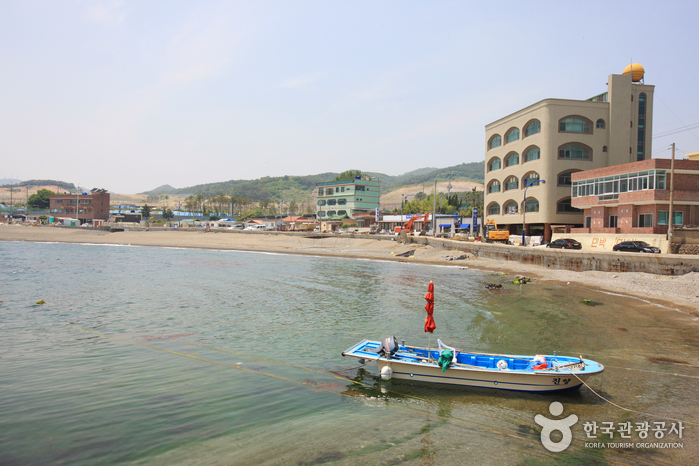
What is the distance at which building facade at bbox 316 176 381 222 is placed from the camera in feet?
424

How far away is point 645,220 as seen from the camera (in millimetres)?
42812

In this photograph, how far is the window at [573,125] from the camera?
60.3 metres

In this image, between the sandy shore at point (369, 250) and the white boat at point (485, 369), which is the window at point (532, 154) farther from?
the white boat at point (485, 369)

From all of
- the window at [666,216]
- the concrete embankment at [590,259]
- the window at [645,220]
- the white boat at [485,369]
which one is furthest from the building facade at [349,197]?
the white boat at [485,369]

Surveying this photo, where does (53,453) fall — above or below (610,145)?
below

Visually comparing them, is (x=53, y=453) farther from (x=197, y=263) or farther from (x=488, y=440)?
(x=197, y=263)

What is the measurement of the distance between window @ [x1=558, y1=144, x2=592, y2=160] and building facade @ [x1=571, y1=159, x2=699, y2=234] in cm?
1132

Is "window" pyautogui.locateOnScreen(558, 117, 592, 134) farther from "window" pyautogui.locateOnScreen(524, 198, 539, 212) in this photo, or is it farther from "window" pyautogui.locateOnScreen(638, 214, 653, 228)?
"window" pyautogui.locateOnScreen(638, 214, 653, 228)

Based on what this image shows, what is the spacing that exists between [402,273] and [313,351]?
27.5 metres

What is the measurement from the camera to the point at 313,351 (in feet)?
51.7

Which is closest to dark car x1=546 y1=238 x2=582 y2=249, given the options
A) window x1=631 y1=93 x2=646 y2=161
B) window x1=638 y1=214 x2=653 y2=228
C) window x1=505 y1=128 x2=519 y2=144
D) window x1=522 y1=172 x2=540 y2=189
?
window x1=638 y1=214 x2=653 y2=228

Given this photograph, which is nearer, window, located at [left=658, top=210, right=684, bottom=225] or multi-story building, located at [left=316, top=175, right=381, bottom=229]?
window, located at [left=658, top=210, right=684, bottom=225]

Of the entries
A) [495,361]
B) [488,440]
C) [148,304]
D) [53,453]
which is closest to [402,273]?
[148,304]

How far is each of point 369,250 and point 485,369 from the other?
185 ft
